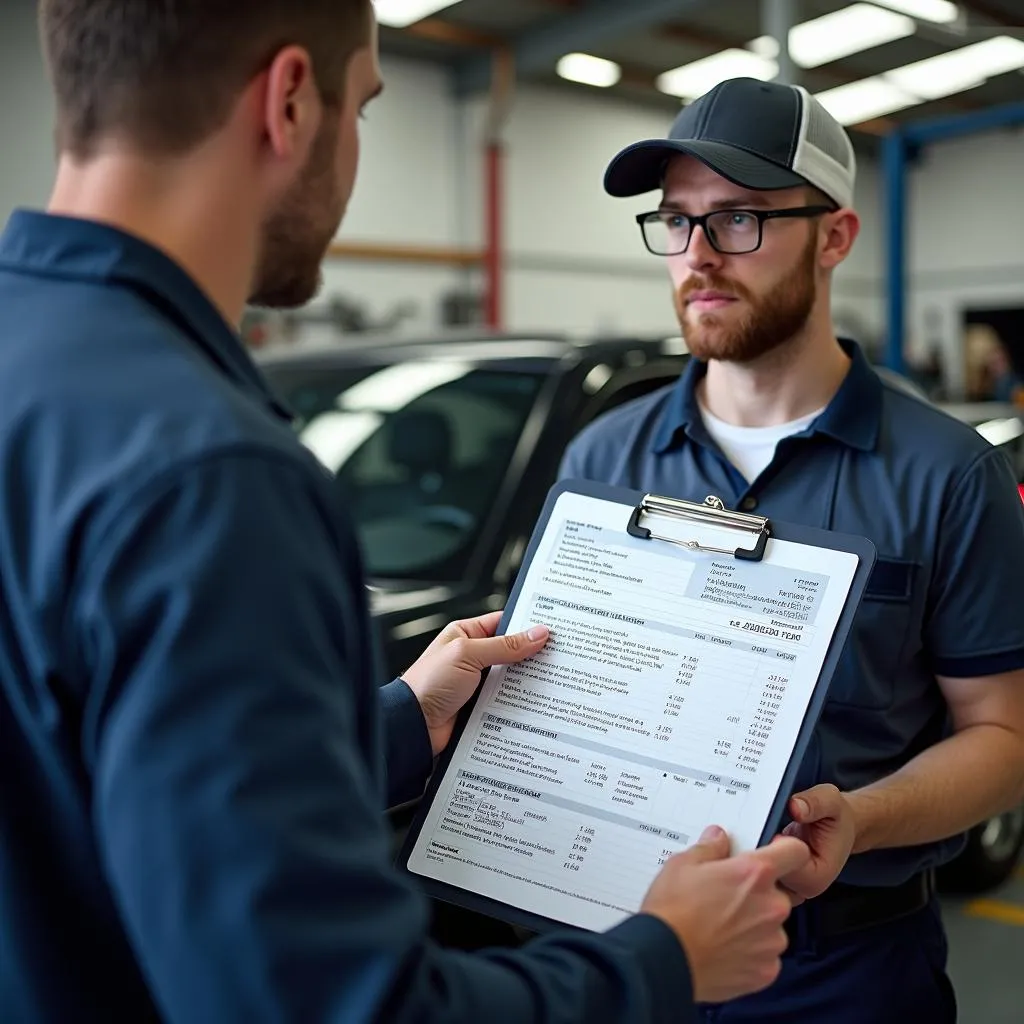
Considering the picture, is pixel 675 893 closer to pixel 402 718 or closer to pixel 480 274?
pixel 402 718

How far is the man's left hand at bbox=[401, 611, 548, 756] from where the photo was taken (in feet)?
4.43

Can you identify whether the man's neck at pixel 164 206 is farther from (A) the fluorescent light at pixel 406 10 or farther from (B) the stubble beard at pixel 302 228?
(A) the fluorescent light at pixel 406 10

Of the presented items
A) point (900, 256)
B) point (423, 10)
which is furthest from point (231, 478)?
point (423, 10)

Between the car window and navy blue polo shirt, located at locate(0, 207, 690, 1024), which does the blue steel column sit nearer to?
the car window

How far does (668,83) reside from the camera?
14039 millimetres

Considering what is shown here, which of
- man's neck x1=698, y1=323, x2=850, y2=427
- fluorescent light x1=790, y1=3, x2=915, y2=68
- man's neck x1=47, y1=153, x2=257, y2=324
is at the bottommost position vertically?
man's neck x1=698, y1=323, x2=850, y2=427

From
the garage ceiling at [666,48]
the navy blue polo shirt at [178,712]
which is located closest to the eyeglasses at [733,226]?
the navy blue polo shirt at [178,712]

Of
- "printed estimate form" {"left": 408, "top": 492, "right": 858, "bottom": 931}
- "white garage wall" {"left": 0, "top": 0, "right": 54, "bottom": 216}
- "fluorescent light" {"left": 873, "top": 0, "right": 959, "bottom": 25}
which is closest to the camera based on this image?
"printed estimate form" {"left": 408, "top": 492, "right": 858, "bottom": 931}

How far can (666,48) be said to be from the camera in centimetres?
1273

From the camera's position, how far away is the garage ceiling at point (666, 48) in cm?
1064

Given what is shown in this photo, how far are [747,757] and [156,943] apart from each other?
26.6 inches

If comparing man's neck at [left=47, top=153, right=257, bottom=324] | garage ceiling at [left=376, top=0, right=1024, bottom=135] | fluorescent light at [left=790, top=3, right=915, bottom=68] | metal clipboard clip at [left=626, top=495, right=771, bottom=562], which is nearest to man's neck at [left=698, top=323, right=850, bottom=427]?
metal clipboard clip at [left=626, top=495, right=771, bottom=562]

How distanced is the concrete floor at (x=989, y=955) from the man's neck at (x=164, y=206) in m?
2.82

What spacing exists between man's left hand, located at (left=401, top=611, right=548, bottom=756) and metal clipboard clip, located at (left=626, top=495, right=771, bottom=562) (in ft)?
0.55
